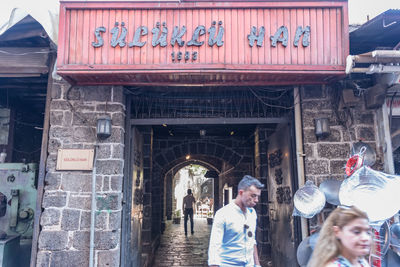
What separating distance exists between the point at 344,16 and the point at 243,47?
4.13 ft

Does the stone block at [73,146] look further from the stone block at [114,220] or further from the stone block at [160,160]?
the stone block at [160,160]

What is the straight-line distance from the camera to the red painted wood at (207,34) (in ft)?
12.4

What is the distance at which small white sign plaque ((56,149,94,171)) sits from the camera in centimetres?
404

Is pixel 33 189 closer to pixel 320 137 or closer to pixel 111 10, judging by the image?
pixel 111 10

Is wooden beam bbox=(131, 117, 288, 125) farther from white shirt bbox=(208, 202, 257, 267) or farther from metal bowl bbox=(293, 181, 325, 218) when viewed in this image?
white shirt bbox=(208, 202, 257, 267)

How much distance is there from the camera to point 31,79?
4.66 metres

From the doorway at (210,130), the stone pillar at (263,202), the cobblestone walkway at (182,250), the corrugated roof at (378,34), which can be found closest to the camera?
the corrugated roof at (378,34)

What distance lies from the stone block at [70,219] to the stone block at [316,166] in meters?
2.93

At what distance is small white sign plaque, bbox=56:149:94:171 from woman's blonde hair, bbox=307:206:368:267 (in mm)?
3012

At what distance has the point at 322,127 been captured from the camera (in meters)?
4.10

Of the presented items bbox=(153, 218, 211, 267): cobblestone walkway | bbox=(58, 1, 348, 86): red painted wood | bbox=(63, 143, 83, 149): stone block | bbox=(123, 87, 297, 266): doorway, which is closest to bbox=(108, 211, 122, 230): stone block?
bbox=(63, 143, 83, 149): stone block

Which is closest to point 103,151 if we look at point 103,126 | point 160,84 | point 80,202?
point 103,126

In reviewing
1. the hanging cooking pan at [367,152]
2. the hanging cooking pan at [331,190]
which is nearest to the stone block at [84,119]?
the hanging cooking pan at [331,190]

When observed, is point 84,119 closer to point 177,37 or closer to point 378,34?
point 177,37
